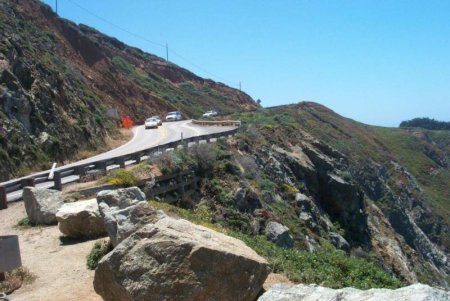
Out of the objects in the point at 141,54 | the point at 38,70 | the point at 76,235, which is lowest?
the point at 76,235

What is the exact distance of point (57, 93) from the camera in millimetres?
36938

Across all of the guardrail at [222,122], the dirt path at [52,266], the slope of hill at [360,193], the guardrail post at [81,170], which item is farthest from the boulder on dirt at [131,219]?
the guardrail at [222,122]

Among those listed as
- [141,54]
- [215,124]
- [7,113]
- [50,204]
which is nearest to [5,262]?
[50,204]

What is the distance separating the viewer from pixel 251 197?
24.2 metres

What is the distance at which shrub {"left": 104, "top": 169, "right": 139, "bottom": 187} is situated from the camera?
19.3 meters

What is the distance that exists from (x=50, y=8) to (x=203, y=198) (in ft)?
184

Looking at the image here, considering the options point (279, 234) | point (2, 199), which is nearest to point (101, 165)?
point (2, 199)

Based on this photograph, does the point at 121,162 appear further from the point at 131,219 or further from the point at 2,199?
the point at 131,219

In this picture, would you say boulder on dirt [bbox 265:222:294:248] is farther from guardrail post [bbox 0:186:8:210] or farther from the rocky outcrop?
the rocky outcrop

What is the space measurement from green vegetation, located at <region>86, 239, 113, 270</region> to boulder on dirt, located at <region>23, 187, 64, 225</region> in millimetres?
4289

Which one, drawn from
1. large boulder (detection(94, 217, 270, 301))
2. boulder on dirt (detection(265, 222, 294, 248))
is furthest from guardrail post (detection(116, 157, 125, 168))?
large boulder (detection(94, 217, 270, 301))

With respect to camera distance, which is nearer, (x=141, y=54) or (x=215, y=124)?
(x=215, y=124)

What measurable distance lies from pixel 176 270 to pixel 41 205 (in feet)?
29.3

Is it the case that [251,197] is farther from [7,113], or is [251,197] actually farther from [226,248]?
[226,248]
